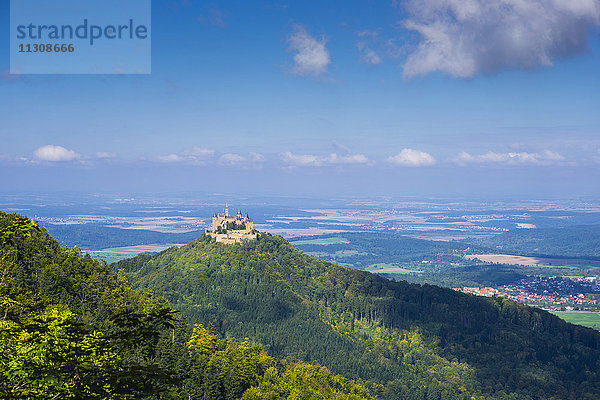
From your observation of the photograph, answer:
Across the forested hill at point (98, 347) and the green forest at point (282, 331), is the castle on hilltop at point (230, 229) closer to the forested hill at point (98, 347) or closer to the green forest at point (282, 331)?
the green forest at point (282, 331)

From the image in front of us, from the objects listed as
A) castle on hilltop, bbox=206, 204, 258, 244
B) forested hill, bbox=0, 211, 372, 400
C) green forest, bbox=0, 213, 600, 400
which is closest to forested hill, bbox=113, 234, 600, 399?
green forest, bbox=0, 213, 600, 400

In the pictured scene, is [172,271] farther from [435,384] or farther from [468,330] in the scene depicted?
[468,330]

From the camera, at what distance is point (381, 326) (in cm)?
17712

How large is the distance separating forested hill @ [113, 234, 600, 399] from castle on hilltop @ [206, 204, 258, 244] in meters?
3.78

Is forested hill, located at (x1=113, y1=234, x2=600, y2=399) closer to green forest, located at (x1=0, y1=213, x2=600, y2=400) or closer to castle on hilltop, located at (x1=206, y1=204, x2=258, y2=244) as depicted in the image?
green forest, located at (x1=0, y1=213, x2=600, y2=400)

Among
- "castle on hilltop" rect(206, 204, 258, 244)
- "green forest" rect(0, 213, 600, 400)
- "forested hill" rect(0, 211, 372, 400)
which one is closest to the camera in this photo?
"forested hill" rect(0, 211, 372, 400)

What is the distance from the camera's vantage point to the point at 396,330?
172625mm

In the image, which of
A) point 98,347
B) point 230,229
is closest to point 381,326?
point 230,229

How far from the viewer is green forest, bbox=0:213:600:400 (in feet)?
182

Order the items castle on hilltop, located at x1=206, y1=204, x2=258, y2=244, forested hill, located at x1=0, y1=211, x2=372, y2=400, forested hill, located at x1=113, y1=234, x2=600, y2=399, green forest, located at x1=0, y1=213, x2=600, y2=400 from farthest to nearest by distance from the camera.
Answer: castle on hilltop, located at x1=206, y1=204, x2=258, y2=244
forested hill, located at x1=113, y1=234, x2=600, y2=399
green forest, located at x1=0, y1=213, x2=600, y2=400
forested hill, located at x1=0, y1=211, x2=372, y2=400

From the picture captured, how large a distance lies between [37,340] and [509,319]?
18579 cm

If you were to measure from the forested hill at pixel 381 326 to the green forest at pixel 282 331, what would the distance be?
1.57 ft

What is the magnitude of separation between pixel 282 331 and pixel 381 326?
4165 centimetres

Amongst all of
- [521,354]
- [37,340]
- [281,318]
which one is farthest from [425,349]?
[37,340]
